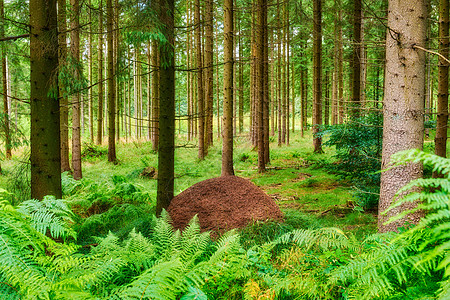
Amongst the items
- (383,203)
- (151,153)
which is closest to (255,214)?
(383,203)

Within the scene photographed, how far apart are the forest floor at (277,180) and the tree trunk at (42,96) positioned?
1289 millimetres

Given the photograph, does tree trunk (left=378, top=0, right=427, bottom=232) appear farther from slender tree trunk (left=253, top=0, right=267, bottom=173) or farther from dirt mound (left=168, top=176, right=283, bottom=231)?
slender tree trunk (left=253, top=0, right=267, bottom=173)

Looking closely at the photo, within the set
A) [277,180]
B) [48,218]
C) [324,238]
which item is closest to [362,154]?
[324,238]

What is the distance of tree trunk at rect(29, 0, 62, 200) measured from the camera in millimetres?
3982

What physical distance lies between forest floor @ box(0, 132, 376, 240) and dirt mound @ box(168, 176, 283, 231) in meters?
0.48

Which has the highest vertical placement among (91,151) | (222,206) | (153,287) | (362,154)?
(362,154)

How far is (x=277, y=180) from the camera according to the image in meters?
10.5

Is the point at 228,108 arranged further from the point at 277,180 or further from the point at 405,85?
the point at 405,85

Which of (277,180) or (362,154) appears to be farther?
(277,180)

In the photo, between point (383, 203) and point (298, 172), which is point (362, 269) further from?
point (298, 172)

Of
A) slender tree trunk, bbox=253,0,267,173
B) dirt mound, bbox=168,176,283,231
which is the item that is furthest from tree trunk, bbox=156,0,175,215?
slender tree trunk, bbox=253,0,267,173

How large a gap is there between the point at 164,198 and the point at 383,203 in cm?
397

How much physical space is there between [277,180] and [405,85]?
284 inches

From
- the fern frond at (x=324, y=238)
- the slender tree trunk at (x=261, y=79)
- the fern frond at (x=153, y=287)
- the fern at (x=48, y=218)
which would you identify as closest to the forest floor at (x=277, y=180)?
the slender tree trunk at (x=261, y=79)
